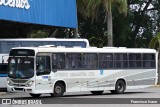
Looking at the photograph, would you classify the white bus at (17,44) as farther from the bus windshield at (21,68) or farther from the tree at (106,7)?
the tree at (106,7)

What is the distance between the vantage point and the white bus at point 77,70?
25000mm

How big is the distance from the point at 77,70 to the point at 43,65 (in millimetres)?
2528

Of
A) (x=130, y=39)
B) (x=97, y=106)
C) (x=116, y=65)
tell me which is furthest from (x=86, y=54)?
(x=130, y=39)

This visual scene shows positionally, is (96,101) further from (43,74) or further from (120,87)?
(120,87)

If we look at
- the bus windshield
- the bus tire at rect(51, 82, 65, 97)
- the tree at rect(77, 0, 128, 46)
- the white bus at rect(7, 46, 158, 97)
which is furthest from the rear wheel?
the tree at rect(77, 0, 128, 46)

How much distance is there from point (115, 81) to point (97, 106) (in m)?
9.58

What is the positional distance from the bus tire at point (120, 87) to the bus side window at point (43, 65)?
18.5 ft

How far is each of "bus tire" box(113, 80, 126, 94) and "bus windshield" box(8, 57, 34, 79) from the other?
21.8ft

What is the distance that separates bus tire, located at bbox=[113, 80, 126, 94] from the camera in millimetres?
29675

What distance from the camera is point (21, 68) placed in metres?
25.2

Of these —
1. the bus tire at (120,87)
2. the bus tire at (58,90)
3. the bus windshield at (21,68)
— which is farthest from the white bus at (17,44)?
the bus tire at (58,90)

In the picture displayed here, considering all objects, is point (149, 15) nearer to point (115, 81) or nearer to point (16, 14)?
point (16, 14)

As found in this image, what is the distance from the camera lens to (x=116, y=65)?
96.6ft

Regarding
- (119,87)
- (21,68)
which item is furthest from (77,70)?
(119,87)
